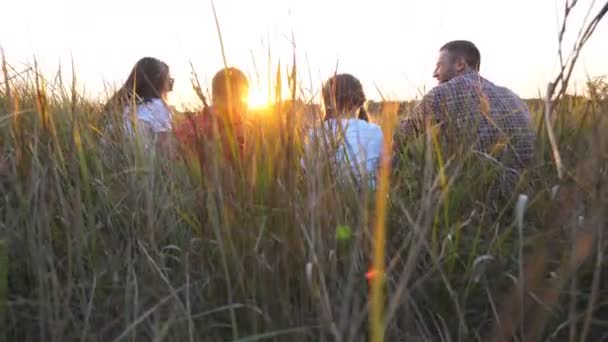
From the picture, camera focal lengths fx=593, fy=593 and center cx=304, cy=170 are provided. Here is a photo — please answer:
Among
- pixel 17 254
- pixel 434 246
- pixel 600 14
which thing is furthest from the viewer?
pixel 17 254

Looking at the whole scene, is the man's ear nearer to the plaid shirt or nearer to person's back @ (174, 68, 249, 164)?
the plaid shirt

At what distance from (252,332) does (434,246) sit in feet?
0.97

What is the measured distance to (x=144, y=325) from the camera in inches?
32.8

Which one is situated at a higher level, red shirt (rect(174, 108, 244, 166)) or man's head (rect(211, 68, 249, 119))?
man's head (rect(211, 68, 249, 119))

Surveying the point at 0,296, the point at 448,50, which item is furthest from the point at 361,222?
the point at 448,50

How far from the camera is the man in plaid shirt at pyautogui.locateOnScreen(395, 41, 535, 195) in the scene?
1224 mm

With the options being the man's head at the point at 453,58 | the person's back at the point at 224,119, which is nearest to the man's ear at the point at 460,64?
the man's head at the point at 453,58

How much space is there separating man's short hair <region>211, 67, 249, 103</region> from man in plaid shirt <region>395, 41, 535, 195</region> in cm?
33

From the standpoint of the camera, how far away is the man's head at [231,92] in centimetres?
100

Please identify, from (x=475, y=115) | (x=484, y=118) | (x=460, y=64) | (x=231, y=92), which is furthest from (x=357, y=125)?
(x=460, y=64)

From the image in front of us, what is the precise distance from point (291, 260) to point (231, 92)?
0.33 meters

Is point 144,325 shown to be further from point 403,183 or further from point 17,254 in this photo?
point 403,183

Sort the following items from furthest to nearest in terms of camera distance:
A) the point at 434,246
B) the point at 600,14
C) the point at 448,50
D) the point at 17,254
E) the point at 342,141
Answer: the point at 448,50 < the point at 342,141 < the point at 17,254 < the point at 434,246 < the point at 600,14

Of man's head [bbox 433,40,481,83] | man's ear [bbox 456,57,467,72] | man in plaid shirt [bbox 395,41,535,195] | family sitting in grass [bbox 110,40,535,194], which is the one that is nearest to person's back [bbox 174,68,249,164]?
family sitting in grass [bbox 110,40,535,194]
